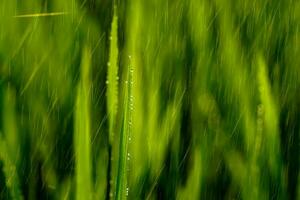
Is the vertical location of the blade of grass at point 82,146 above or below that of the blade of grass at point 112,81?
below

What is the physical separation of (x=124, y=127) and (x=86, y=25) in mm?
253

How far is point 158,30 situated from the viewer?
0.70 metres

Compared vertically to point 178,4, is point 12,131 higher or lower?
lower

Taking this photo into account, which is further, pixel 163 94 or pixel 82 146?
pixel 163 94

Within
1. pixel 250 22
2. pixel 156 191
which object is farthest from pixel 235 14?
pixel 156 191

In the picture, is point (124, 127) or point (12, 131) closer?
point (124, 127)

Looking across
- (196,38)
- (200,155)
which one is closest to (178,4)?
(196,38)

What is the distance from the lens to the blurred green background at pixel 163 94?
2.16 ft

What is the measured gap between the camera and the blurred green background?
657mm

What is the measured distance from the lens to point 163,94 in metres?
0.69

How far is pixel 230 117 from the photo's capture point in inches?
27.0

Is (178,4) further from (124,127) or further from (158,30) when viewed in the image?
(124,127)

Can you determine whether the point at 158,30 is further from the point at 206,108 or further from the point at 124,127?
the point at 124,127

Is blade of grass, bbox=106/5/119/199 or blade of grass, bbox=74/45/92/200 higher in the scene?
blade of grass, bbox=106/5/119/199
